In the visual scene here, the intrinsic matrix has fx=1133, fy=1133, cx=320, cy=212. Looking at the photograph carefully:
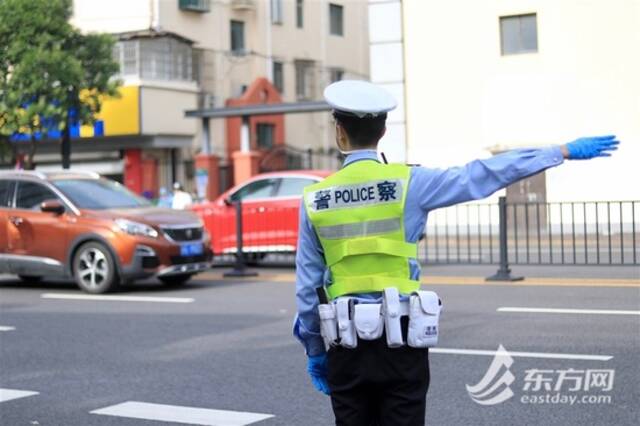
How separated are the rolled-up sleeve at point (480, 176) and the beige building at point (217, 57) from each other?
3022 cm

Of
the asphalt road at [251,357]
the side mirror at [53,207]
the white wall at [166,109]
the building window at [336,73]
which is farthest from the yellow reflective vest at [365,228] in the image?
the building window at [336,73]

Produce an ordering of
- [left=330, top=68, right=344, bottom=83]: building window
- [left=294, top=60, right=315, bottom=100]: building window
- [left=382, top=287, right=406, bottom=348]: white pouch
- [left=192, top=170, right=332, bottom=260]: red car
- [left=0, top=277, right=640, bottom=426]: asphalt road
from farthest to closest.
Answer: [left=330, top=68, right=344, bottom=83]: building window, [left=294, top=60, right=315, bottom=100]: building window, [left=192, top=170, right=332, bottom=260]: red car, [left=0, top=277, right=640, bottom=426]: asphalt road, [left=382, top=287, right=406, bottom=348]: white pouch

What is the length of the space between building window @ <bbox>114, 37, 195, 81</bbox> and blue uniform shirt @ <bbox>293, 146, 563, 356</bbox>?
31.9m

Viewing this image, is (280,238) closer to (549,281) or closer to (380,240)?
(549,281)

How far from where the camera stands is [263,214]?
18594mm

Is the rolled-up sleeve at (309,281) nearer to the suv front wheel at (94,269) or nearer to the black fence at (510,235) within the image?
the black fence at (510,235)

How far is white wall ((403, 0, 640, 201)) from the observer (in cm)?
2702

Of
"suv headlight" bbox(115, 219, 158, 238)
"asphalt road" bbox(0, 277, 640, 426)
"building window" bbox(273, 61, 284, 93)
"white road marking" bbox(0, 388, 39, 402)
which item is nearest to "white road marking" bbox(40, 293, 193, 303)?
"asphalt road" bbox(0, 277, 640, 426)

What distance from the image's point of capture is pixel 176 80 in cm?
3728

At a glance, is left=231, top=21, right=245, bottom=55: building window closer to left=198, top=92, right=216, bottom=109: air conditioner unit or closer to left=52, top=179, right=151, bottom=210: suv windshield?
left=198, top=92, right=216, bottom=109: air conditioner unit

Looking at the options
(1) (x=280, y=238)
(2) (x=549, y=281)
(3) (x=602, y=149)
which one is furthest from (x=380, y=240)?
(1) (x=280, y=238)

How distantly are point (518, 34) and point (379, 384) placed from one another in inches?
1002

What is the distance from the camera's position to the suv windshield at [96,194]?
15.5 m

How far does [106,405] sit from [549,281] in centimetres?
822
